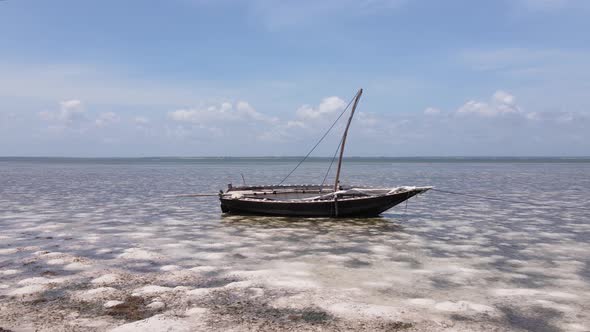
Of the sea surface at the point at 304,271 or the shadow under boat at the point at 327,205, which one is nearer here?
the sea surface at the point at 304,271

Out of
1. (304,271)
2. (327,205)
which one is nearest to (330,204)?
(327,205)

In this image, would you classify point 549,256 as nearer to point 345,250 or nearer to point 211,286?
point 345,250

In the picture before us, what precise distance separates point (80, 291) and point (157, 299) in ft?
5.67

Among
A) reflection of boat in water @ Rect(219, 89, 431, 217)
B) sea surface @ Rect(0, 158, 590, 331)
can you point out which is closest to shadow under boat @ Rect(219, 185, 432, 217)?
reflection of boat in water @ Rect(219, 89, 431, 217)

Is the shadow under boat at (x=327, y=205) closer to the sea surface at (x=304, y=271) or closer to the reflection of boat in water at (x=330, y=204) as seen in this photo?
the reflection of boat in water at (x=330, y=204)

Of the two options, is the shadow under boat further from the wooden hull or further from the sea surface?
the sea surface

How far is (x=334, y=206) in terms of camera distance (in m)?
18.3

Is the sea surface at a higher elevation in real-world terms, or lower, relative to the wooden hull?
lower

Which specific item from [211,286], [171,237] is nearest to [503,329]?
[211,286]

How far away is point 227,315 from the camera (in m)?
7.19

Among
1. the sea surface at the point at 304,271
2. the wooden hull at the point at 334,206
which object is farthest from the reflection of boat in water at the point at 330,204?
the sea surface at the point at 304,271

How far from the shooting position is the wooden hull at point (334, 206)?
17922 mm

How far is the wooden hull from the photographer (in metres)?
17.9

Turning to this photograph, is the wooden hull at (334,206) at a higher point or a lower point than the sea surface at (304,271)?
higher
